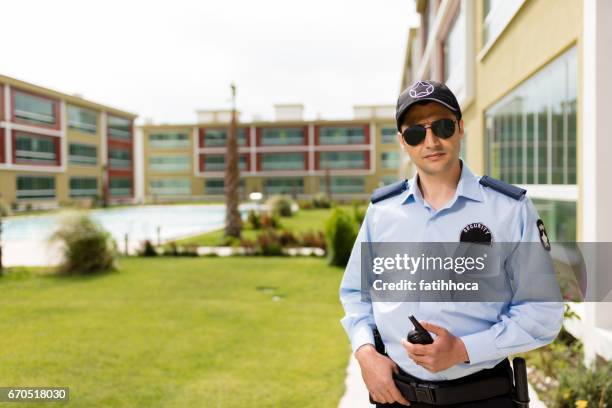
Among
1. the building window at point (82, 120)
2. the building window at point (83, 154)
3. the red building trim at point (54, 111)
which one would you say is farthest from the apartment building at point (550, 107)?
the building window at point (82, 120)

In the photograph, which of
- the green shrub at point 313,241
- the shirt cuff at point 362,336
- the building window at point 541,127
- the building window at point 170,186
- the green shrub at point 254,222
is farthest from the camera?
the building window at point 170,186

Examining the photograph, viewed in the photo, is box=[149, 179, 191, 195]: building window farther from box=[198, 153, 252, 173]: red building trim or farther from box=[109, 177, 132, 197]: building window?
box=[109, 177, 132, 197]: building window

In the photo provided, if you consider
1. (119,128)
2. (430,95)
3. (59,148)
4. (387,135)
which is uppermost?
(119,128)

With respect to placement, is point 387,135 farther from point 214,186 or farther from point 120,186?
point 120,186

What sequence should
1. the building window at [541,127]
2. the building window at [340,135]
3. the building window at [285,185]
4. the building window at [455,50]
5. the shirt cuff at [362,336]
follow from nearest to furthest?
the shirt cuff at [362,336], the building window at [541,127], the building window at [455,50], the building window at [340,135], the building window at [285,185]

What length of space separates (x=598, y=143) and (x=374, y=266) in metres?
3.52

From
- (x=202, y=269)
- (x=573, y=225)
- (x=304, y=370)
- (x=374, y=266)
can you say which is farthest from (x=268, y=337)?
(x=202, y=269)

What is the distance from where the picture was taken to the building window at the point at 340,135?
193ft

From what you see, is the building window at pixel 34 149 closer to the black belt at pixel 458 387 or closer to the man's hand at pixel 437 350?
the black belt at pixel 458 387

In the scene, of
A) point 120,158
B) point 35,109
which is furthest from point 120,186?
point 35,109

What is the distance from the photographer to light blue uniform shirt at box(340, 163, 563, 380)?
5.37 ft

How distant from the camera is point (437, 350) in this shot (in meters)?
1.58

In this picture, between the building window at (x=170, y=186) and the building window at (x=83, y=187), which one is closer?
the building window at (x=83, y=187)

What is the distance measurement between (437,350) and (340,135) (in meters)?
58.3
